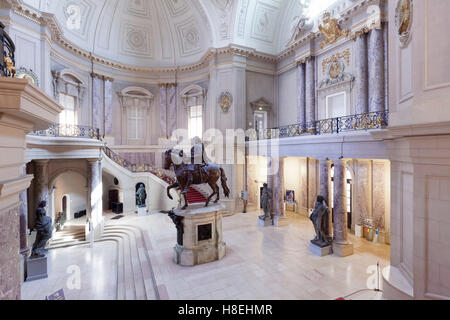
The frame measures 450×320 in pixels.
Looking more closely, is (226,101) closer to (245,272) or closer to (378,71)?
(378,71)

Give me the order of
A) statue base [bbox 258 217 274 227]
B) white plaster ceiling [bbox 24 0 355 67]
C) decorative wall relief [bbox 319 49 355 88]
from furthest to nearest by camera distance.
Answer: white plaster ceiling [bbox 24 0 355 67]
statue base [bbox 258 217 274 227]
decorative wall relief [bbox 319 49 355 88]

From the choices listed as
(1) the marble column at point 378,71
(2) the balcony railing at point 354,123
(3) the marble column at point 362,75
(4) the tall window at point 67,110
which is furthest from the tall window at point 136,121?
(1) the marble column at point 378,71

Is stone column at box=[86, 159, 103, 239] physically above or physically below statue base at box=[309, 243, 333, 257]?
above

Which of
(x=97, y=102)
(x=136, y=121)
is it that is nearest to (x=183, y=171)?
(x=97, y=102)

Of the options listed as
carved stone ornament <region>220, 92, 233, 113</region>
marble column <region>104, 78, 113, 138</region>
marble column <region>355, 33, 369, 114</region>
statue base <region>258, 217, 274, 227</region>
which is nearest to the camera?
marble column <region>355, 33, 369, 114</region>

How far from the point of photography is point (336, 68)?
1188cm

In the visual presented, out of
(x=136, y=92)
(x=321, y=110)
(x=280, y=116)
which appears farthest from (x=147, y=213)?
(x=321, y=110)

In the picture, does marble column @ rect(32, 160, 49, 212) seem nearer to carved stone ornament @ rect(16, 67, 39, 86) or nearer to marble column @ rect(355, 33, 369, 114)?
carved stone ornament @ rect(16, 67, 39, 86)

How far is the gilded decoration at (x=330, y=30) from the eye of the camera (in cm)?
1148

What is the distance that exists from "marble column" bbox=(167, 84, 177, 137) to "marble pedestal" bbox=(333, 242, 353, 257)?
46.1 ft

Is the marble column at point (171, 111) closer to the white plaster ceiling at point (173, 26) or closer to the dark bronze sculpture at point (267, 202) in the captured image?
the white plaster ceiling at point (173, 26)

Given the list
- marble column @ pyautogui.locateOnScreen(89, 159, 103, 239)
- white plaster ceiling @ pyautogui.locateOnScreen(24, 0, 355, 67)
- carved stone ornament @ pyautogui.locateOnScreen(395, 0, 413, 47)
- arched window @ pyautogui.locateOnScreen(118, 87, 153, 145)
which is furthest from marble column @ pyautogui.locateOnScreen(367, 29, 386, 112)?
arched window @ pyautogui.locateOnScreen(118, 87, 153, 145)

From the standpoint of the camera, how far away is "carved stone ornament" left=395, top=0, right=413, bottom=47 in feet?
15.0
